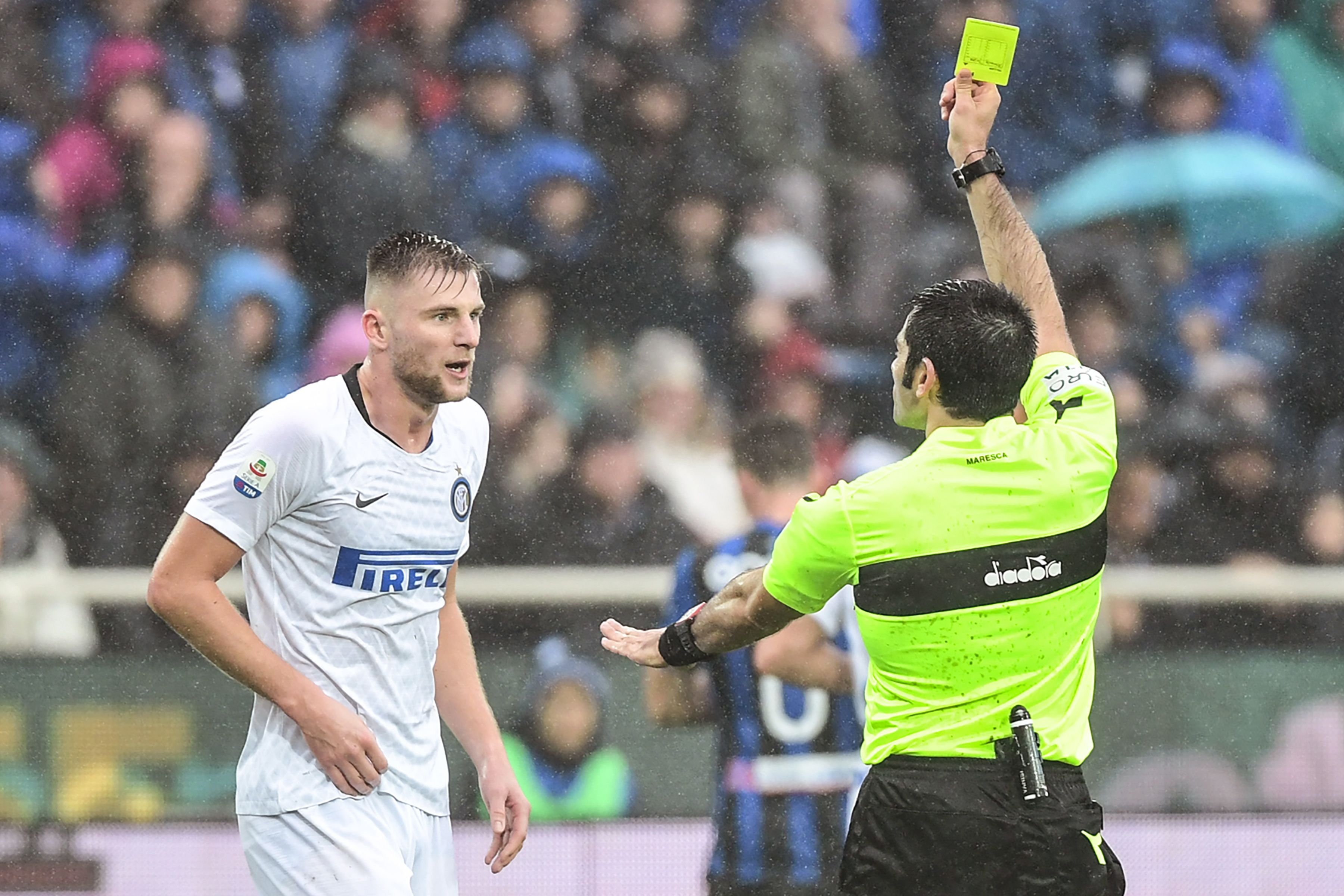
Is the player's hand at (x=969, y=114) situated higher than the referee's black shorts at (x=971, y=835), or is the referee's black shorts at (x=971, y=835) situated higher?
the player's hand at (x=969, y=114)

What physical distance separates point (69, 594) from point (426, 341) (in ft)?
9.16

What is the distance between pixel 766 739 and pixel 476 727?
2.05 metres

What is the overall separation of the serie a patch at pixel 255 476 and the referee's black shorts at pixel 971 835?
4.00ft

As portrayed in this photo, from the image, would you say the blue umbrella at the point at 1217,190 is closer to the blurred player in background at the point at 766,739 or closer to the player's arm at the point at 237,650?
the blurred player in background at the point at 766,739

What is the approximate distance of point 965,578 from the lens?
283cm

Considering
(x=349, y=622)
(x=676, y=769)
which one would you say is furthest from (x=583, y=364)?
(x=349, y=622)

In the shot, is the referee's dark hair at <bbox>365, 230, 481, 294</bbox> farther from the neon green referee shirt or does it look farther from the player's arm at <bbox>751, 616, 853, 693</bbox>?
the player's arm at <bbox>751, 616, 853, 693</bbox>

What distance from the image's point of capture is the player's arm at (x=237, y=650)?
297 centimetres

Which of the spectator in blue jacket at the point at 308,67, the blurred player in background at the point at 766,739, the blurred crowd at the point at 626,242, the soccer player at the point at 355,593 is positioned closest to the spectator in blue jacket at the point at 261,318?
the blurred crowd at the point at 626,242

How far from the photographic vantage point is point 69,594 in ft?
17.8

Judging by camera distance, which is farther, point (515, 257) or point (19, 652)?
point (515, 257)

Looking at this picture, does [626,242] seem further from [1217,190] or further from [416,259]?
[416,259]

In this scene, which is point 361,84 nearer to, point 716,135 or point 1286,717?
point 716,135

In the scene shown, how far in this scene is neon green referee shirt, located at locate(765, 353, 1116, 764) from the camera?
283 cm
